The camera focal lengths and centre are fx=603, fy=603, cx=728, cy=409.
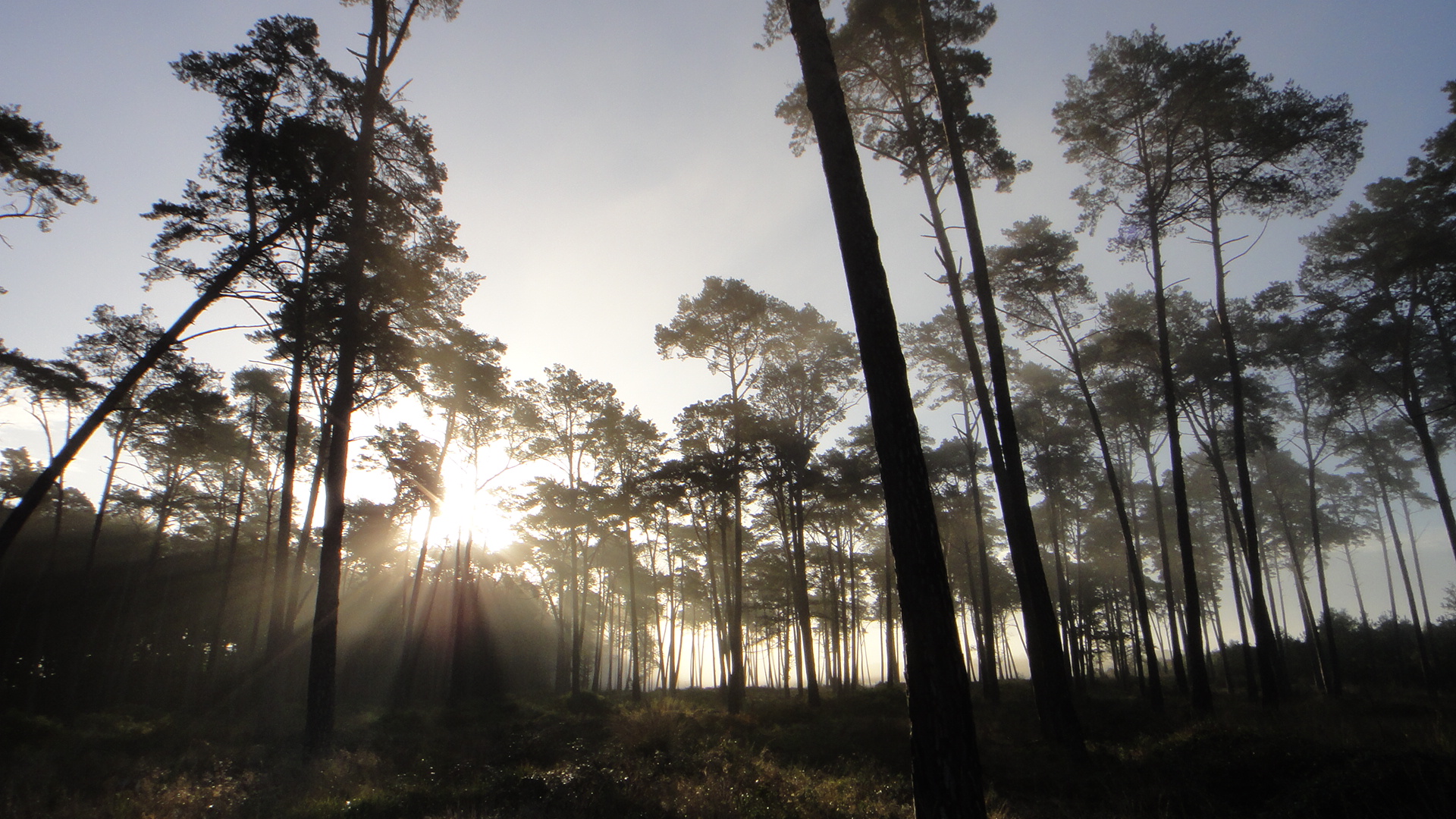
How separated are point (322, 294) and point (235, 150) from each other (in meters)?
2.86

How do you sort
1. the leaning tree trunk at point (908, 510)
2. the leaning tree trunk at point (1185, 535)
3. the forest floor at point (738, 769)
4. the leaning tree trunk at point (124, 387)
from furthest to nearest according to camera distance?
1. the leaning tree trunk at point (1185, 535)
2. the leaning tree trunk at point (124, 387)
3. the forest floor at point (738, 769)
4. the leaning tree trunk at point (908, 510)

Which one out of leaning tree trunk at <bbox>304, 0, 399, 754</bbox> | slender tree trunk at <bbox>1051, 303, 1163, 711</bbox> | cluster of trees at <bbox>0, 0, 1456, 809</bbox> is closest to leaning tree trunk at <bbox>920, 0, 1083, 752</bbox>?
cluster of trees at <bbox>0, 0, 1456, 809</bbox>

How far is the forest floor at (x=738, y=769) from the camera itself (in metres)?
7.21

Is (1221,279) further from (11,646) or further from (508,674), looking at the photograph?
(11,646)

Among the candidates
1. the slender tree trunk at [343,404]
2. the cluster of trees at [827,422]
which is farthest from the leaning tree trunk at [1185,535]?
the slender tree trunk at [343,404]

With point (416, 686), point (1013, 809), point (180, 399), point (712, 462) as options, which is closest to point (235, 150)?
point (180, 399)

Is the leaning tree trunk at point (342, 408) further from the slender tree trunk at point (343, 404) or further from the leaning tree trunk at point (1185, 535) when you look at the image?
the leaning tree trunk at point (1185, 535)

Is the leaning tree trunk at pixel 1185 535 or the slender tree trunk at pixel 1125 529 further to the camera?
the slender tree trunk at pixel 1125 529

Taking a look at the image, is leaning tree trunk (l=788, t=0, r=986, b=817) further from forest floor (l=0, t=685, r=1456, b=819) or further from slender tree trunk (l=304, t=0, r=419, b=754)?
slender tree trunk (l=304, t=0, r=419, b=754)

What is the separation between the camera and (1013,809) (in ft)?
24.3

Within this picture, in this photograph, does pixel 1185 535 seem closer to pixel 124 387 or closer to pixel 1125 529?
pixel 1125 529

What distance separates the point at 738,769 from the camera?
960cm

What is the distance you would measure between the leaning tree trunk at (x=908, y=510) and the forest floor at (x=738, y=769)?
2.84 metres

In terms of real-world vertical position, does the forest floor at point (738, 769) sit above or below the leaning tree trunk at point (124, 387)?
below
